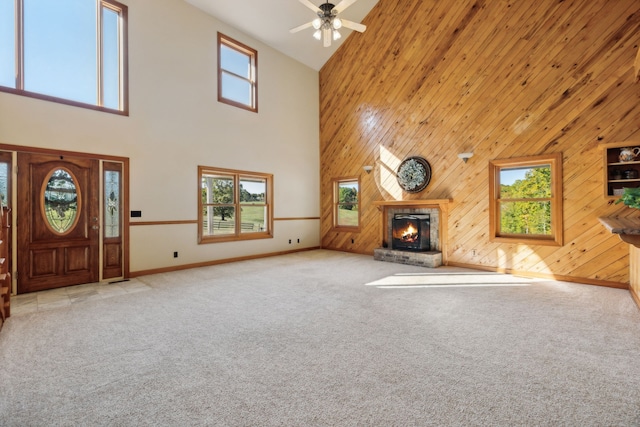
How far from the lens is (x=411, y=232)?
6551 mm

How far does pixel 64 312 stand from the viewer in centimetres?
343

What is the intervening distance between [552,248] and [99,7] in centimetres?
834

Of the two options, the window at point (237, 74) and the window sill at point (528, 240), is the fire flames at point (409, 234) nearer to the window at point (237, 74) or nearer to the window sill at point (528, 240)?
the window sill at point (528, 240)

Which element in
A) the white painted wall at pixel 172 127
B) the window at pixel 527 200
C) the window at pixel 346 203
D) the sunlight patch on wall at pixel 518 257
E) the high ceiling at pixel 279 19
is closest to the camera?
the white painted wall at pixel 172 127

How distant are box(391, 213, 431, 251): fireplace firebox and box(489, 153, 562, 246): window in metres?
1.23

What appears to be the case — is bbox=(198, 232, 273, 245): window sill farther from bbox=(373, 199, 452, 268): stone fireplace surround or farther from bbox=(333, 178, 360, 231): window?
bbox=(373, 199, 452, 268): stone fireplace surround

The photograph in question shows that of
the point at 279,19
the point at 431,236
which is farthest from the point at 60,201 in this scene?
the point at 431,236

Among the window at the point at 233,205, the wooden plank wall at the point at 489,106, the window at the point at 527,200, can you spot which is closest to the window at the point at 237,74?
the window at the point at 233,205

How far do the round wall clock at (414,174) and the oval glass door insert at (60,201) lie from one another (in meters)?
5.90

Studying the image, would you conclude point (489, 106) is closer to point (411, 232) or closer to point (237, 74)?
point (411, 232)

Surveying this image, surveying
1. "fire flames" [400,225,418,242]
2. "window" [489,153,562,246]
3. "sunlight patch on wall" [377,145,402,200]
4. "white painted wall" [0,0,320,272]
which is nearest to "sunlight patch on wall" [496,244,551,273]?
"window" [489,153,562,246]

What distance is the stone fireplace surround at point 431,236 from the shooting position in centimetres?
604

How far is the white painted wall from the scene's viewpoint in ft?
15.1

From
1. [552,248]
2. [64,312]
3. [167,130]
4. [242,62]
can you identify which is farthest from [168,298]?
[552,248]
